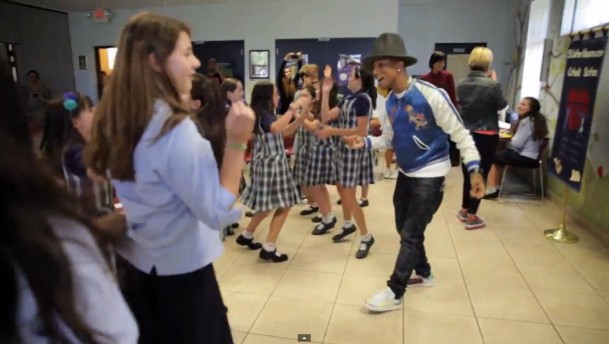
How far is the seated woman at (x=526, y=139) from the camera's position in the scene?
4.52m

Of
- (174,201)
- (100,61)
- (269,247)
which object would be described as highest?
(100,61)

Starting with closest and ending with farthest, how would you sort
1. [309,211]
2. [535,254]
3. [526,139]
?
[535,254]
[309,211]
[526,139]

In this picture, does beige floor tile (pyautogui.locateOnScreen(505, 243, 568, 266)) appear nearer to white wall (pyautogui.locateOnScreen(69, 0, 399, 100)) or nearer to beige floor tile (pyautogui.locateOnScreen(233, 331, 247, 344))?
beige floor tile (pyautogui.locateOnScreen(233, 331, 247, 344))

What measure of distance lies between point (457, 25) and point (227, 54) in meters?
4.34

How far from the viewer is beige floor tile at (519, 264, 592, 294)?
108 inches

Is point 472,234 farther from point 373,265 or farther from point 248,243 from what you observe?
point 248,243

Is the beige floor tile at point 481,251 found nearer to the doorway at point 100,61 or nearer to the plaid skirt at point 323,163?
the plaid skirt at point 323,163

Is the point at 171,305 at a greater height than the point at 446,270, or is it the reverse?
the point at 171,305

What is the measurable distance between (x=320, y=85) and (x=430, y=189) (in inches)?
73.9

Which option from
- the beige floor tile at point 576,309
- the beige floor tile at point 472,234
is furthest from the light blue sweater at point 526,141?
the beige floor tile at point 576,309

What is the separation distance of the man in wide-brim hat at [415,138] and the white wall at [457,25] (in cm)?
621

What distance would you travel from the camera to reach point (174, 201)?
3.85ft

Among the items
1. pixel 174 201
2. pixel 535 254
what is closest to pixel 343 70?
pixel 535 254

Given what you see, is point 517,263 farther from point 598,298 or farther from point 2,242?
point 2,242
